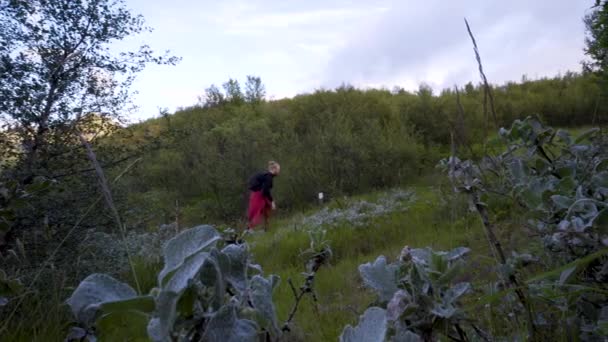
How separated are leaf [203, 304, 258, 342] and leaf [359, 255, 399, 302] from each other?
1.34ft

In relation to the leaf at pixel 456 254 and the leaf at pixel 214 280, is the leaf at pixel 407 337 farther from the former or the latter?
the leaf at pixel 214 280

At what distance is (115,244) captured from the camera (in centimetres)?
379

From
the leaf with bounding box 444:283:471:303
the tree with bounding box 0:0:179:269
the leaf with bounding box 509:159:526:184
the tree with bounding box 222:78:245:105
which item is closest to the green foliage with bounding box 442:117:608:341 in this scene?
the leaf with bounding box 509:159:526:184

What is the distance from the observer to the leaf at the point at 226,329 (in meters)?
0.44

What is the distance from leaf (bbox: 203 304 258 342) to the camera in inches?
17.2

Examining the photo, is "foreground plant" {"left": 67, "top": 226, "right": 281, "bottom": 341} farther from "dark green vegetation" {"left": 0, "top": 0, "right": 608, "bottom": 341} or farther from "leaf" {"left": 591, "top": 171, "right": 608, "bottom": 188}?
"leaf" {"left": 591, "top": 171, "right": 608, "bottom": 188}

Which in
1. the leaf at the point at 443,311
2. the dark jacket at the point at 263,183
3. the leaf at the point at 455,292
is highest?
the leaf at the point at 443,311

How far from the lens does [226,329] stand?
44 centimetres

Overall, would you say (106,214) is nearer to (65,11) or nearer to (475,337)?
(65,11)

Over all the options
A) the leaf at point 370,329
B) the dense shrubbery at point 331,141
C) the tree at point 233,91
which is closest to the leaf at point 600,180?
the leaf at point 370,329

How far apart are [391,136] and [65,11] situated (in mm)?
12453

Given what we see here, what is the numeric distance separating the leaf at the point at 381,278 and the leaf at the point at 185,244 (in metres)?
0.44

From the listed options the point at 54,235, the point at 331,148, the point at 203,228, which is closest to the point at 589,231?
the point at 203,228

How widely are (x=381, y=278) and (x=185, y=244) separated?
475 millimetres
